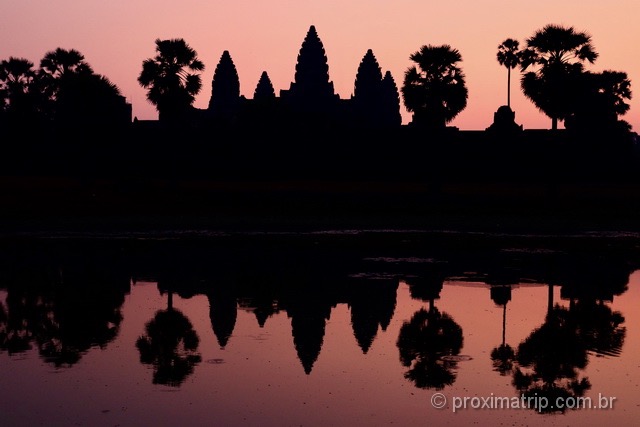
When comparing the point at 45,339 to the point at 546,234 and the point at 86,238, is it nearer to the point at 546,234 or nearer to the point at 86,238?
the point at 86,238

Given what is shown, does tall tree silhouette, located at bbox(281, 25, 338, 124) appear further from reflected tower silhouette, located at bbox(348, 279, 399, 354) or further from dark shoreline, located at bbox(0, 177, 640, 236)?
reflected tower silhouette, located at bbox(348, 279, 399, 354)

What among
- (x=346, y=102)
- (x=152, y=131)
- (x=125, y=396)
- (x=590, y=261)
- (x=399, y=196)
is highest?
(x=346, y=102)

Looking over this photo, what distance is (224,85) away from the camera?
161 meters

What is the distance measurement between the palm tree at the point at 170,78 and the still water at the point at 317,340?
38.5 metres

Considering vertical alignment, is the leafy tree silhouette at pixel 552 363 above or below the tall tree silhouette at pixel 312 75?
below

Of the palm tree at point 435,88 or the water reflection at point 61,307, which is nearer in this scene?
the water reflection at point 61,307

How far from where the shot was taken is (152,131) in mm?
80938

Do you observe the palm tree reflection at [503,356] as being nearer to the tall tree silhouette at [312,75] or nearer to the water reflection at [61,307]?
the water reflection at [61,307]

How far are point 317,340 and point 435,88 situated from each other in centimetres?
5159

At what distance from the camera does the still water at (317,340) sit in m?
10.4

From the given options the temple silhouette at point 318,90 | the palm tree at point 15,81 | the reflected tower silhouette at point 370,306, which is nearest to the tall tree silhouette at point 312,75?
the temple silhouette at point 318,90

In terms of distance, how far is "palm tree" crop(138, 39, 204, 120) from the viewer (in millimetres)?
63406

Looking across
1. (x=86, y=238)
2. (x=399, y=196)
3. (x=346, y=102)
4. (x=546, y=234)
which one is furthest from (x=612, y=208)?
(x=346, y=102)

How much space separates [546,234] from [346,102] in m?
117
